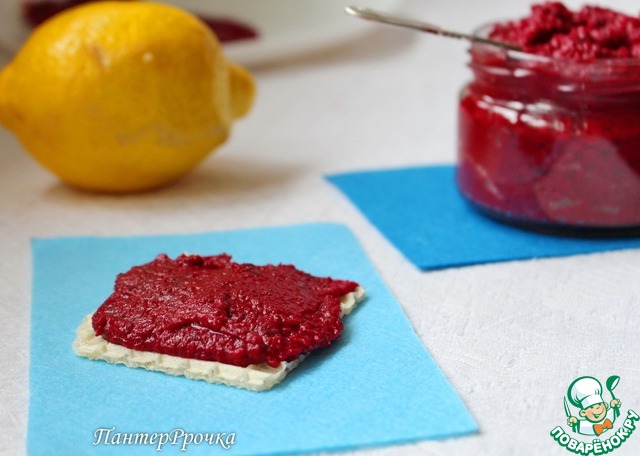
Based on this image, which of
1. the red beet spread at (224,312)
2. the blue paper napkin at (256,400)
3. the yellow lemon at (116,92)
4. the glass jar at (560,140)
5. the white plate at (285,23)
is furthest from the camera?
the white plate at (285,23)

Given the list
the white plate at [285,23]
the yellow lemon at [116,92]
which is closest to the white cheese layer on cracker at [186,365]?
the yellow lemon at [116,92]

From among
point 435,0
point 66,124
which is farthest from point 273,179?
point 435,0

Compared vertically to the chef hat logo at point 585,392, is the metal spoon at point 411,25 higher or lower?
higher

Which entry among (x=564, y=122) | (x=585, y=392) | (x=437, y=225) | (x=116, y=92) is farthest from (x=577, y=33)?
(x=116, y=92)

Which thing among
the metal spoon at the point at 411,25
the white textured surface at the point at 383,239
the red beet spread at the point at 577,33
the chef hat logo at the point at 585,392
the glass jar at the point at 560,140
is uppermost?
the red beet spread at the point at 577,33

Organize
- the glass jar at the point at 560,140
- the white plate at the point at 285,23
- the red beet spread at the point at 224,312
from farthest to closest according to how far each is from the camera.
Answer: the white plate at the point at 285,23
the glass jar at the point at 560,140
the red beet spread at the point at 224,312

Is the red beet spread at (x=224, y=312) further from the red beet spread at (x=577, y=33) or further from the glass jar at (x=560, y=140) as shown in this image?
the red beet spread at (x=577, y=33)
